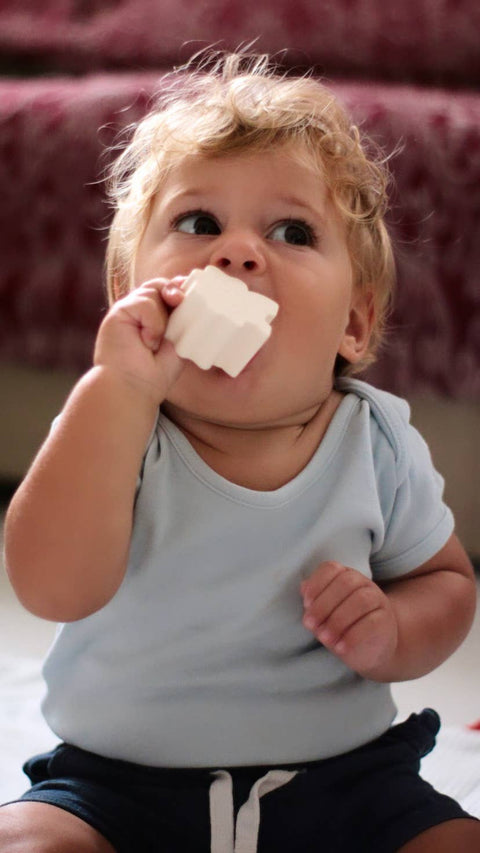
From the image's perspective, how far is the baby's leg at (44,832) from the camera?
655 mm

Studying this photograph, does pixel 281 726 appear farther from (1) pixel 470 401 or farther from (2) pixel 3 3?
(2) pixel 3 3

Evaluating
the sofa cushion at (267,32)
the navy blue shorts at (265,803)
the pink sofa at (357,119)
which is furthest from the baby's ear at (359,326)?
the sofa cushion at (267,32)

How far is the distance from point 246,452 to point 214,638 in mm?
119

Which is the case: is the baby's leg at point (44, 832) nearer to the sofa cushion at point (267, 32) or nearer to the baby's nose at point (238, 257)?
the baby's nose at point (238, 257)

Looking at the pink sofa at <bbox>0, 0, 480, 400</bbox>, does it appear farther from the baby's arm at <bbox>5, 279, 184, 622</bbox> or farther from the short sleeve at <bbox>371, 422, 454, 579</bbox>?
the baby's arm at <bbox>5, 279, 184, 622</bbox>

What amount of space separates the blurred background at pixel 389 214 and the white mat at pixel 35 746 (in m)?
0.05

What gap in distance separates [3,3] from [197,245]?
1.27 m

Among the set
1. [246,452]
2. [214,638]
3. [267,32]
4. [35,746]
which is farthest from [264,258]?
[267,32]

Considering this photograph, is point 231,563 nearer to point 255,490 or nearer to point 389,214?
point 255,490

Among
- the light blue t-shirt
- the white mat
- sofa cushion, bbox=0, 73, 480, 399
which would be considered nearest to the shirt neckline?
the light blue t-shirt

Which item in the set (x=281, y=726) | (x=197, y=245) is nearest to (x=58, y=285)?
(x=197, y=245)

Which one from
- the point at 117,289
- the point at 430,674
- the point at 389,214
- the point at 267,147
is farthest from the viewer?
the point at 389,214

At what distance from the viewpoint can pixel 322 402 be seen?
81 centimetres

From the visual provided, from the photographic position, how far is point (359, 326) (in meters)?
0.86
